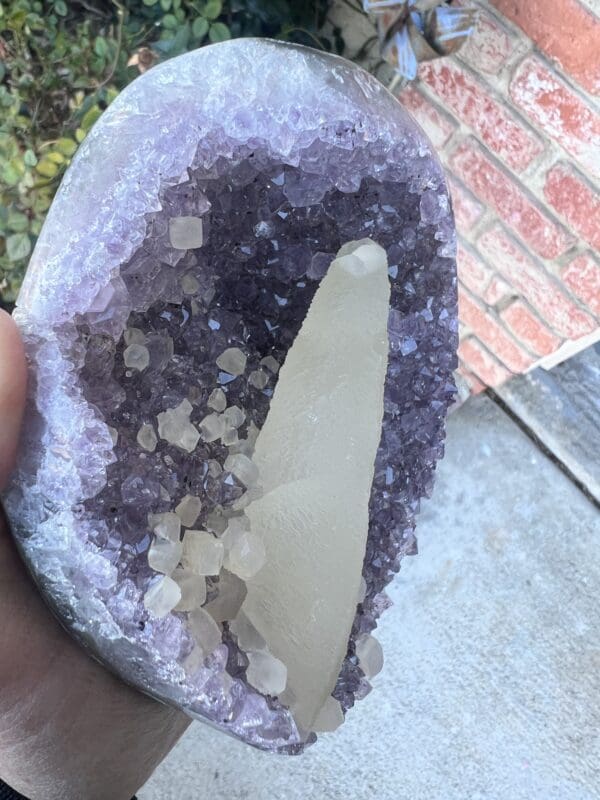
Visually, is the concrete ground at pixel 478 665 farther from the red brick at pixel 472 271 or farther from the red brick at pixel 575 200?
the red brick at pixel 575 200

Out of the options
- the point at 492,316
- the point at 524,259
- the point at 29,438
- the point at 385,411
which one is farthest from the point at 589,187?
the point at 29,438

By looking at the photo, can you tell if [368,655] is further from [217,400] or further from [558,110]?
[558,110]

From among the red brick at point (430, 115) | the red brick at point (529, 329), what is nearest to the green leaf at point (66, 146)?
the red brick at point (430, 115)

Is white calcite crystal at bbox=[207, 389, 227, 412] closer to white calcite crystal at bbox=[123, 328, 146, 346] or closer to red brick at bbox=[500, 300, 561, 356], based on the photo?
white calcite crystal at bbox=[123, 328, 146, 346]

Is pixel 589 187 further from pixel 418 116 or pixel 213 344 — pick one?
pixel 213 344

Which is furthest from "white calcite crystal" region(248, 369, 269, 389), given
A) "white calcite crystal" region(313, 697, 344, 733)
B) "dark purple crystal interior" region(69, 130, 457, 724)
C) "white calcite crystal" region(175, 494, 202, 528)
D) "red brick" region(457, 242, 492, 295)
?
"red brick" region(457, 242, 492, 295)

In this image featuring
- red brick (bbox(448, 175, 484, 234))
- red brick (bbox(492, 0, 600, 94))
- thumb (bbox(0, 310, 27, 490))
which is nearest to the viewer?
thumb (bbox(0, 310, 27, 490))
